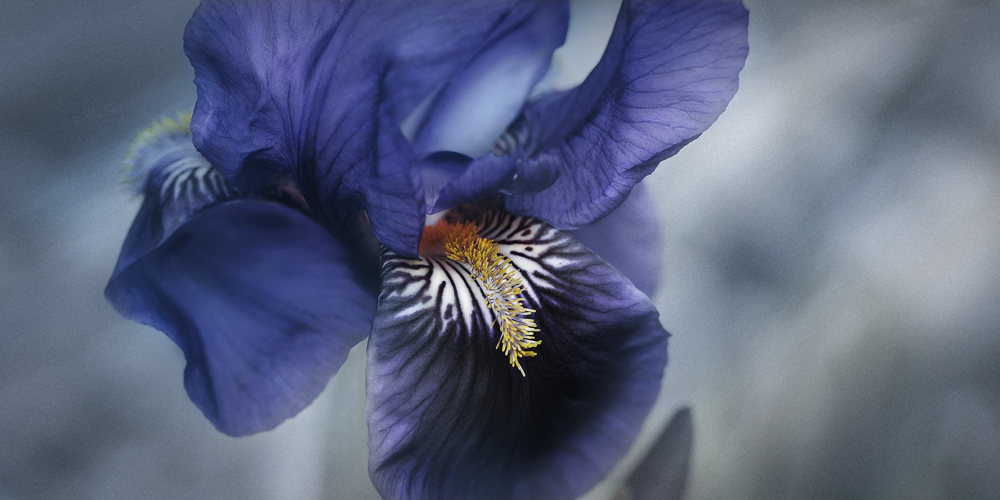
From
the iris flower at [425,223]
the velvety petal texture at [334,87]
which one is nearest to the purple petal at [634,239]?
the iris flower at [425,223]

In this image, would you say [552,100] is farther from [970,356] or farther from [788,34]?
[970,356]

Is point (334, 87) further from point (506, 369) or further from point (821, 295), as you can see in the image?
point (821, 295)

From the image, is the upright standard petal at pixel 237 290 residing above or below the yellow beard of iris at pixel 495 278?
below

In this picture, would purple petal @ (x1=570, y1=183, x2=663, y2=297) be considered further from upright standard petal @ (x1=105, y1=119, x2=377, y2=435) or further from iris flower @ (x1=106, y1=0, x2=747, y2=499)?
upright standard petal @ (x1=105, y1=119, x2=377, y2=435)

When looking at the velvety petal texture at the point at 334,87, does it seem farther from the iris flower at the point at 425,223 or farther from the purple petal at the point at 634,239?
the purple petal at the point at 634,239

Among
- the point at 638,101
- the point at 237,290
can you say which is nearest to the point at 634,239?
the point at 638,101

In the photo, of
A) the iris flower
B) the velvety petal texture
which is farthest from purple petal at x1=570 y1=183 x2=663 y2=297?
the velvety petal texture

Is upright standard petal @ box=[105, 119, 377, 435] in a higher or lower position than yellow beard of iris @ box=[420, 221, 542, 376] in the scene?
lower
